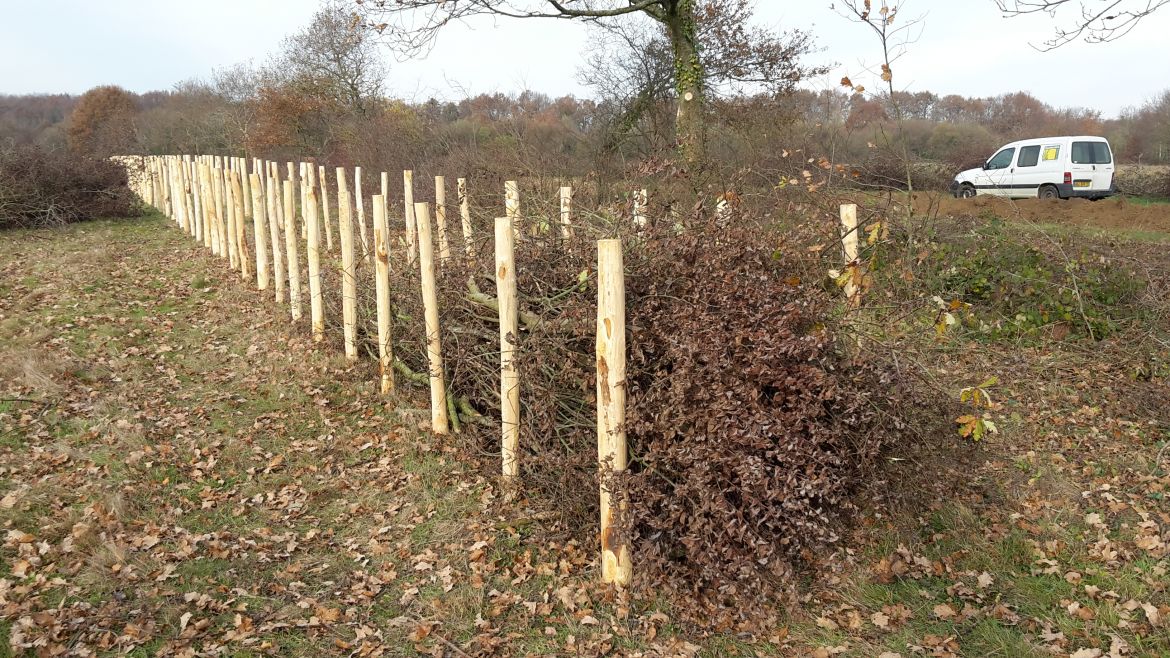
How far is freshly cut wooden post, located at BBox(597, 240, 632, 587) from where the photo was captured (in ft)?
13.1

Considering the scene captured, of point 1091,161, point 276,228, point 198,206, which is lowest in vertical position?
point 276,228

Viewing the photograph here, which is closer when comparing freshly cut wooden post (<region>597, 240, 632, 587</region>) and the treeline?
freshly cut wooden post (<region>597, 240, 632, 587</region>)

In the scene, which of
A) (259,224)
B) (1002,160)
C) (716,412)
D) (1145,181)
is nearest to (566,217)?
(716,412)

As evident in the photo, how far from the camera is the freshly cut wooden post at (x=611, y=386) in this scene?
4004 mm

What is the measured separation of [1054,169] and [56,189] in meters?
21.9

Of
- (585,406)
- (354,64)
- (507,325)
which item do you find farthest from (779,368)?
(354,64)

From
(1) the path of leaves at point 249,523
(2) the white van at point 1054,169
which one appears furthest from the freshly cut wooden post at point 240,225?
(2) the white van at point 1054,169

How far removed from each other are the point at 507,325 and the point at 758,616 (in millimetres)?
2281

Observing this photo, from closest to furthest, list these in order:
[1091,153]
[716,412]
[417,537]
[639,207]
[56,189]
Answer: [716,412]
[417,537]
[639,207]
[56,189]
[1091,153]

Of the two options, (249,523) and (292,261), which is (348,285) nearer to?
(292,261)

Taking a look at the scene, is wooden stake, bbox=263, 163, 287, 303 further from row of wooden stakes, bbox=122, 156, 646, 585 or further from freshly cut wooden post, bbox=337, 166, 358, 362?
freshly cut wooden post, bbox=337, 166, 358, 362

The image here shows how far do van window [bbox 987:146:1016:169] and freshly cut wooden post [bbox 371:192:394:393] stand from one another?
1697 centimetres

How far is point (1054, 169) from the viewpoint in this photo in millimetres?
17500

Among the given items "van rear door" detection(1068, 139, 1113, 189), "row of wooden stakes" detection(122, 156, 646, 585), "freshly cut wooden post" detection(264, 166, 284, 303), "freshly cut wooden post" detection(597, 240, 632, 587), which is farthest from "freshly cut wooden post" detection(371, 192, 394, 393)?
"van rear door" detection(1068, 139, 1113, 189)
